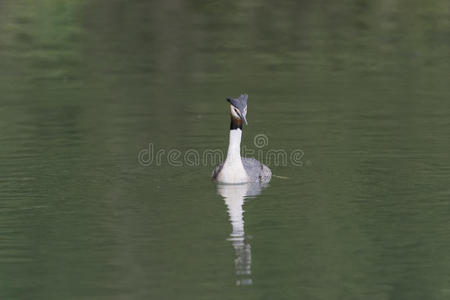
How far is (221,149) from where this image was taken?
22.1 metres

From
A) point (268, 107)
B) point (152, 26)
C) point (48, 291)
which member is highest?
point (152, 26)

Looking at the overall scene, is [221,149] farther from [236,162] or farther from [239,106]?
[239,106]

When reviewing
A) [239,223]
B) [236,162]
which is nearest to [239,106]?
[236,162]

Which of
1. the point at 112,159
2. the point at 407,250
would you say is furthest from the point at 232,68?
the point at 407,250

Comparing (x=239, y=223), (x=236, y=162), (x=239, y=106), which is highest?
(x=239, y=106)

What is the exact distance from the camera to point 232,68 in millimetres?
32125

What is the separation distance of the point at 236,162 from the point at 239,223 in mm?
2719

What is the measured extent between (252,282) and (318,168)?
6.24m

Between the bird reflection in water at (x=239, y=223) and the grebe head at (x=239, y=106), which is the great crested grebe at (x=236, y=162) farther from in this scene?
the bird reflection in water at (x=239, y=223)

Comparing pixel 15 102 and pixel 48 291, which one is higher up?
pixel 15 102

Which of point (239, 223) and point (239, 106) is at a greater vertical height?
point (239, 106)

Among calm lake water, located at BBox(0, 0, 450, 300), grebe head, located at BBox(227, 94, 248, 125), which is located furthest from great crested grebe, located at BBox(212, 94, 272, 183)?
calm lake water, located at BBox(0, 0, 450, 300)

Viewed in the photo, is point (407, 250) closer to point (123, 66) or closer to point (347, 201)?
point (347, 201)

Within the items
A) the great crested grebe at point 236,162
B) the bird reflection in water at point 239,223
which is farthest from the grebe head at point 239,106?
the bird reflection in water at point 239,223
